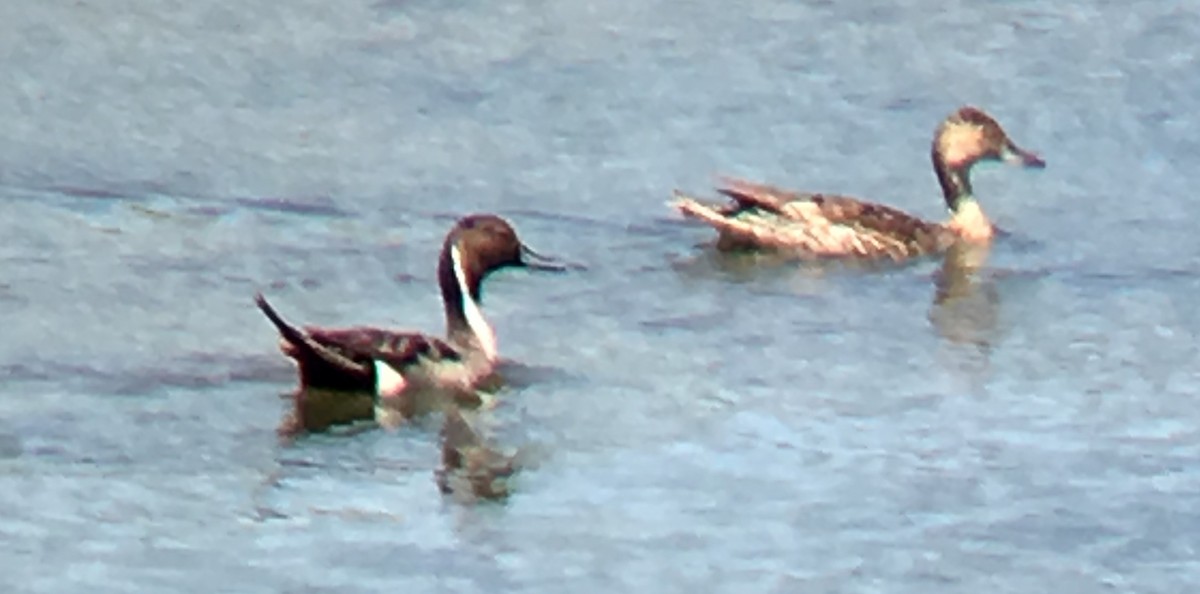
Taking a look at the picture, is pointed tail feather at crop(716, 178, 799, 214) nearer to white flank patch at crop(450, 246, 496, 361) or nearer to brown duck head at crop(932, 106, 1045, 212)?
brown duck head at crop(932, 106, 1045, 212)

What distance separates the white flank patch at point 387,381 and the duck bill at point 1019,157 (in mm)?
4179

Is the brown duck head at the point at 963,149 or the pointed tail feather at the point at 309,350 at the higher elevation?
the pointed tail feather at the point at 309,350

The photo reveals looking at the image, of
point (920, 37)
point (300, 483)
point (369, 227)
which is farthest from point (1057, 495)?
point (920, 37)

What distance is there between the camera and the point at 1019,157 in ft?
48.8

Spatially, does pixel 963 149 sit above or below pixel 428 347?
below

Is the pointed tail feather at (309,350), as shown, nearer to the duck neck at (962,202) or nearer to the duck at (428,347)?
the duck at (428,347)

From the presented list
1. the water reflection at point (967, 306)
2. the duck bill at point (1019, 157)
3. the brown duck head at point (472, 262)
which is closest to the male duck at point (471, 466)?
the brown duck head at point (472, 262)

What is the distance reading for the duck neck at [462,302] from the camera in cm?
1197

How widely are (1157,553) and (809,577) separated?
3.80ft

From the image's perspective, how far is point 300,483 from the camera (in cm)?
1030

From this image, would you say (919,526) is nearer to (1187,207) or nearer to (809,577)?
(809,577)

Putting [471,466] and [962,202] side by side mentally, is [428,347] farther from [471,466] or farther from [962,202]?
[962,202]

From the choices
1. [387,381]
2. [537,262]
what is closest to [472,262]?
[537,262]

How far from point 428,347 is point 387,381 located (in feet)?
0.71
